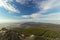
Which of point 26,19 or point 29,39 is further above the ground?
point 26,19

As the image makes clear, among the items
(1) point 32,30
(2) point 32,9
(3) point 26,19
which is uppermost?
(2) point 32,9

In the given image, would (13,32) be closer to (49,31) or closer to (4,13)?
(4,13)

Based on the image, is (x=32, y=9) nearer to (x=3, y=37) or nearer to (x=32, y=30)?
(x=32, y=30)

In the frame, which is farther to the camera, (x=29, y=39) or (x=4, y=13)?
(x=4, y=13)

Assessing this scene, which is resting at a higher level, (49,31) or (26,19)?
(26,19)

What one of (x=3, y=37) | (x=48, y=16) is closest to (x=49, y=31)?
(x=48, y=16)

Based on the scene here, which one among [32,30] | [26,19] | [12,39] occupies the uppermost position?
[26,19]

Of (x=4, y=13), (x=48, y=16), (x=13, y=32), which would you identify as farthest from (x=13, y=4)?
(x=48, y=16)
